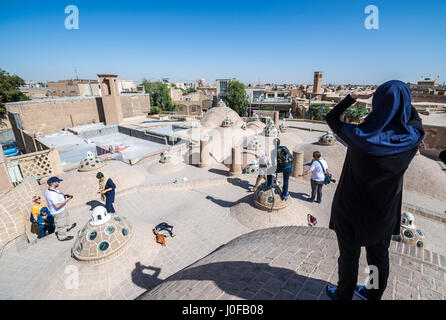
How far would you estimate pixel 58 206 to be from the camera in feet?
16.9

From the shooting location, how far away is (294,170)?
10.9m

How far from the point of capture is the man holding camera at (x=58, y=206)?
5.07 metres

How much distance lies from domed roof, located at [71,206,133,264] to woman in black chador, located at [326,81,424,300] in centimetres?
395

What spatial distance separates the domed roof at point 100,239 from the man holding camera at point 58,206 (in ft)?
4.11

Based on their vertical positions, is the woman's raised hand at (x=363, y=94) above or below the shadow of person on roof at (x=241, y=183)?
above

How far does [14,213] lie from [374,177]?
299 inches

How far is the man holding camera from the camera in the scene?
5074 mm

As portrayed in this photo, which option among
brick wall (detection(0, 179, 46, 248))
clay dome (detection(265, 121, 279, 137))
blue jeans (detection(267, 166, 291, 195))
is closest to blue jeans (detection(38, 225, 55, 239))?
brick wall (detection(0, 179, 46, 248))

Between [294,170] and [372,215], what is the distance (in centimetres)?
938

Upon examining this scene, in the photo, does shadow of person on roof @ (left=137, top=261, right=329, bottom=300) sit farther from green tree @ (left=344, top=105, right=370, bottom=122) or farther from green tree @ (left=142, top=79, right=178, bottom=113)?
green tree @ (left=142, top=79, right=178, bottom=113)

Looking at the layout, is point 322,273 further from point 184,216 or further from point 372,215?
point 184,216

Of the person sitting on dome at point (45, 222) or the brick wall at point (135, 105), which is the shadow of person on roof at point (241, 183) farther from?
the brick wall at point (135, 105)

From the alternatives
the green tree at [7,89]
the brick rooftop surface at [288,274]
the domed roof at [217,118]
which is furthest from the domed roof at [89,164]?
the green tree at [7,89]
